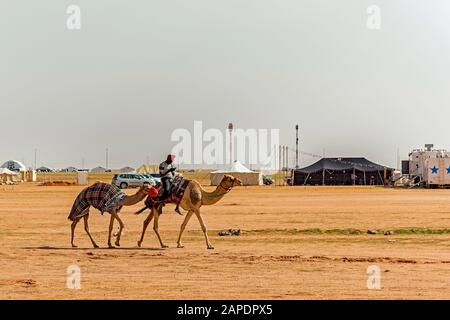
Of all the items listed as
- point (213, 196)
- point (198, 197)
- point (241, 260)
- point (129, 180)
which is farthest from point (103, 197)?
point (129, 180)

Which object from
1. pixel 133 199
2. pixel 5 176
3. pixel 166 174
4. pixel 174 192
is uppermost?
pixel 166 174

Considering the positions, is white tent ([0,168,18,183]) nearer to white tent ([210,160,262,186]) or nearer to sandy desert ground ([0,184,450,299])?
white tent ([210,160,262,186])

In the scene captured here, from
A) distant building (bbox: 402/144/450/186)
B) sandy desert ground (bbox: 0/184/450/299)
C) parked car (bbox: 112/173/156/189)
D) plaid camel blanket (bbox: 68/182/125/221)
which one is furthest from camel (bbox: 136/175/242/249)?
distant building (bbox: 402/144/450/186)

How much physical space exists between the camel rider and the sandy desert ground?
1.45m

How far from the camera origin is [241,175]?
9156 centimetres

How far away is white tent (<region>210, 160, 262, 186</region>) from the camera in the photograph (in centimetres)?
9120

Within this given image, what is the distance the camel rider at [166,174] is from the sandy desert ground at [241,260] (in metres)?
1.45

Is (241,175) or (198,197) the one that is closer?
(198,197)

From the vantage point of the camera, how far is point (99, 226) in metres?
32.7

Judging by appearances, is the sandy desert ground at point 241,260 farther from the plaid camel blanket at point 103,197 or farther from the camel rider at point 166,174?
the camel rider at point 166,174

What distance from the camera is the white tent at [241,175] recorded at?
91.2 m

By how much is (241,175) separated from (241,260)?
70.6 meters

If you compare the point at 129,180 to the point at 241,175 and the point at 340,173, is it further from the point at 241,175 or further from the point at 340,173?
the point at 340,173
